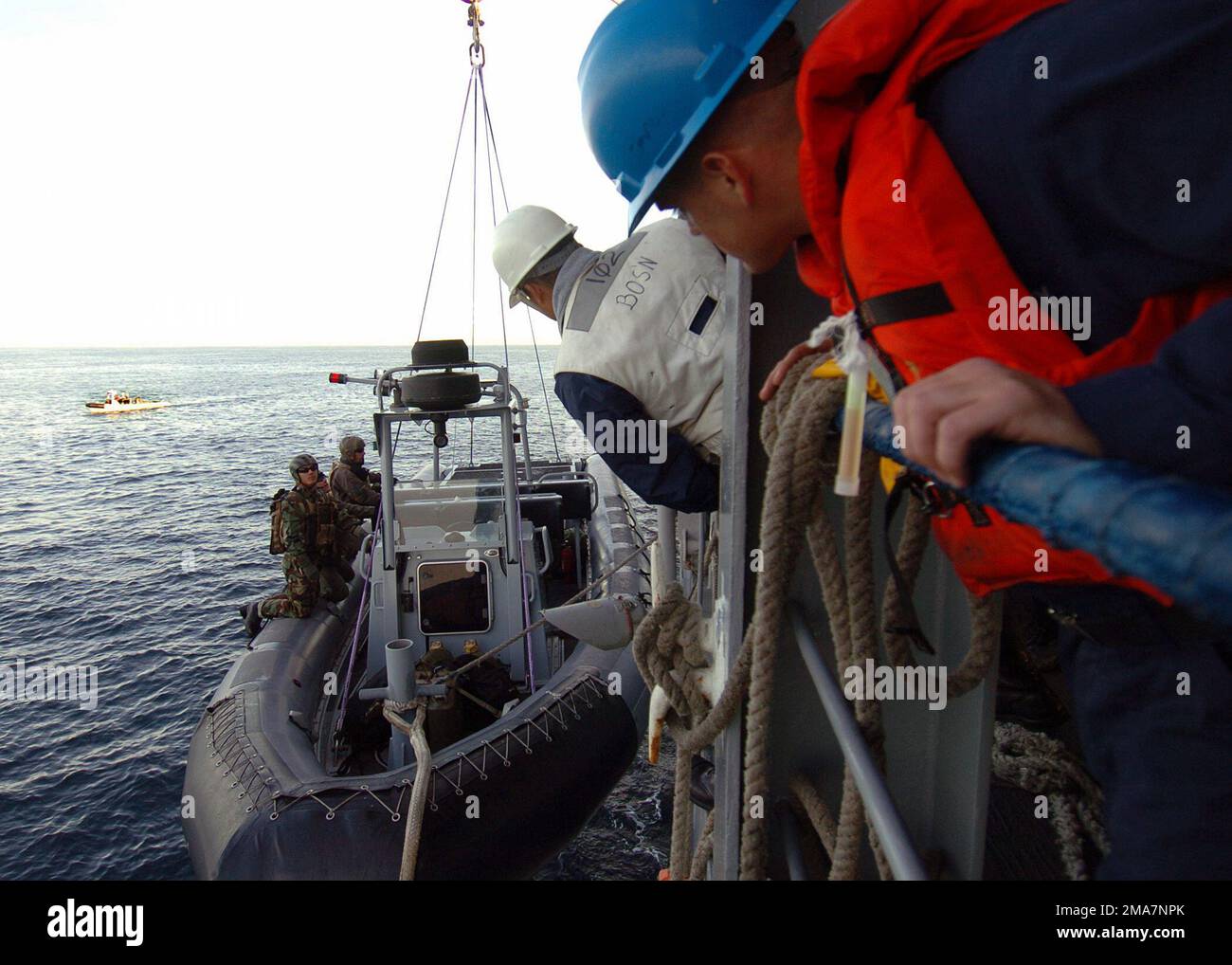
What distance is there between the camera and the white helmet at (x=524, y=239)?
2.68 metres

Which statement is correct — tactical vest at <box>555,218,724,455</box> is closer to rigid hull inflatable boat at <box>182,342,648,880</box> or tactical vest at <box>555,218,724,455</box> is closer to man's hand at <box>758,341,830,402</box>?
man's hand at <box>758,341,830,402</box>

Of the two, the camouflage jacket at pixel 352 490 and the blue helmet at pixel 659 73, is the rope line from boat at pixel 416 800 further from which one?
the camouflage jacket at pixel 352 490

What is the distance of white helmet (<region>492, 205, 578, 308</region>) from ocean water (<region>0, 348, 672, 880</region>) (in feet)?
19.2

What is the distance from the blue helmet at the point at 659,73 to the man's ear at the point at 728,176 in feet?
0.20

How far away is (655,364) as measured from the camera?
1908 millimetres

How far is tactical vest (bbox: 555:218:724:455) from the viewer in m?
1.90

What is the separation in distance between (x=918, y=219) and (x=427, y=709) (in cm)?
591

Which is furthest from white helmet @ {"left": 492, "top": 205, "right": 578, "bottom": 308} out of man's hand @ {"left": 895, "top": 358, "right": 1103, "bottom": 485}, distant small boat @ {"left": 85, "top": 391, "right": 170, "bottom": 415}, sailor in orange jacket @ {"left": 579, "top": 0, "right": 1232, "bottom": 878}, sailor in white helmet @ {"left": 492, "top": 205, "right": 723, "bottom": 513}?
distant small boat @ {"left": 85, "top": 391, "right": 170, "bottom": 415}

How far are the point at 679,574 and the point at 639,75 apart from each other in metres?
2.03


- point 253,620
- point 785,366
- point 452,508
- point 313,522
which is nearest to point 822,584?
point 785,366

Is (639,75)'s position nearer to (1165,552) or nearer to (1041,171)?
(1041,171)

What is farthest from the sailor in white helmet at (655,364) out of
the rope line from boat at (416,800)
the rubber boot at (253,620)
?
the rubber boot at (253,620)

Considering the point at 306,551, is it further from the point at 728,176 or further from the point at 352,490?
the point at 728,176
